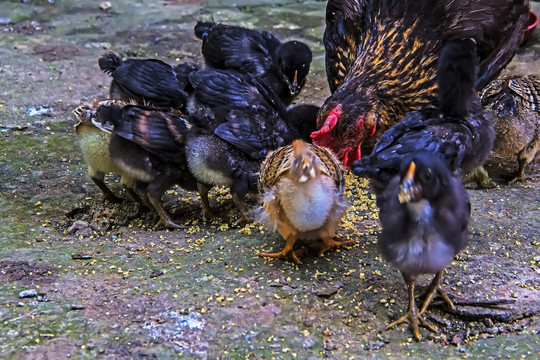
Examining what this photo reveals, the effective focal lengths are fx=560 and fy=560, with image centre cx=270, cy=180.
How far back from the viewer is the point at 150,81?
159 inches

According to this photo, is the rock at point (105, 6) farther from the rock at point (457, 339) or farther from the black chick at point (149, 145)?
the rock at point (457, 339)

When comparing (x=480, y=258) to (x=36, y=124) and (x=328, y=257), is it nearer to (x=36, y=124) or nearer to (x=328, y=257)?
(x=328, y=257)

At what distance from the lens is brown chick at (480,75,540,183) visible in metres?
4.27

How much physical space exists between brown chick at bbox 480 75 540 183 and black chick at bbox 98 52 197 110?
2.35 metres

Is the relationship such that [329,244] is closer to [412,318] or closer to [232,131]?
[412,318]

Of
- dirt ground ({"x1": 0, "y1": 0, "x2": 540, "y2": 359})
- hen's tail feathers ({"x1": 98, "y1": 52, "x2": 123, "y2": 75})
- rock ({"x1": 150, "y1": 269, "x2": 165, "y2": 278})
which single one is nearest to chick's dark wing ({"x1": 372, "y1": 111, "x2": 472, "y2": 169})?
dirt ground ({"x1": 0, "y1": 0, "x2": 540, "y2": 359})

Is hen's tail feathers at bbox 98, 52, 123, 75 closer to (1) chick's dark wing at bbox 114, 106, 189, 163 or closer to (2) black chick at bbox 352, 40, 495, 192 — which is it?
(1) chick's dark wing at bbox 114, 106, 189, 163

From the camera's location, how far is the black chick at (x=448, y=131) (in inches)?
114

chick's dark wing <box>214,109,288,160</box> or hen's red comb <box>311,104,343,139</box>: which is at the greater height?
hen's red comb <box>311,104,343,139</box>

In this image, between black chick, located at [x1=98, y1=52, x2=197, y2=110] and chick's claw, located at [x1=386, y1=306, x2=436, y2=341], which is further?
black chick, located at [x1=98, y1=52, x2=197, y2=110]

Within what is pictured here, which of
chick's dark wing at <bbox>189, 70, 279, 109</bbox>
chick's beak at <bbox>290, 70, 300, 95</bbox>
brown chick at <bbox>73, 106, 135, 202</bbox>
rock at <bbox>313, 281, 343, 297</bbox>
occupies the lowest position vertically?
rock at <bbox>313, 281, 343, 297</bbox>

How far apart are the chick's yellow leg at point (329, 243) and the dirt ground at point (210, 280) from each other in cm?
4

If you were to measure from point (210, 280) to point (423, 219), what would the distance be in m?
1.17

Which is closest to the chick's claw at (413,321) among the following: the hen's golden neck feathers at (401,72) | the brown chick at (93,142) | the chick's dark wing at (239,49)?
the hen's golden neck feathers at (401,72)
